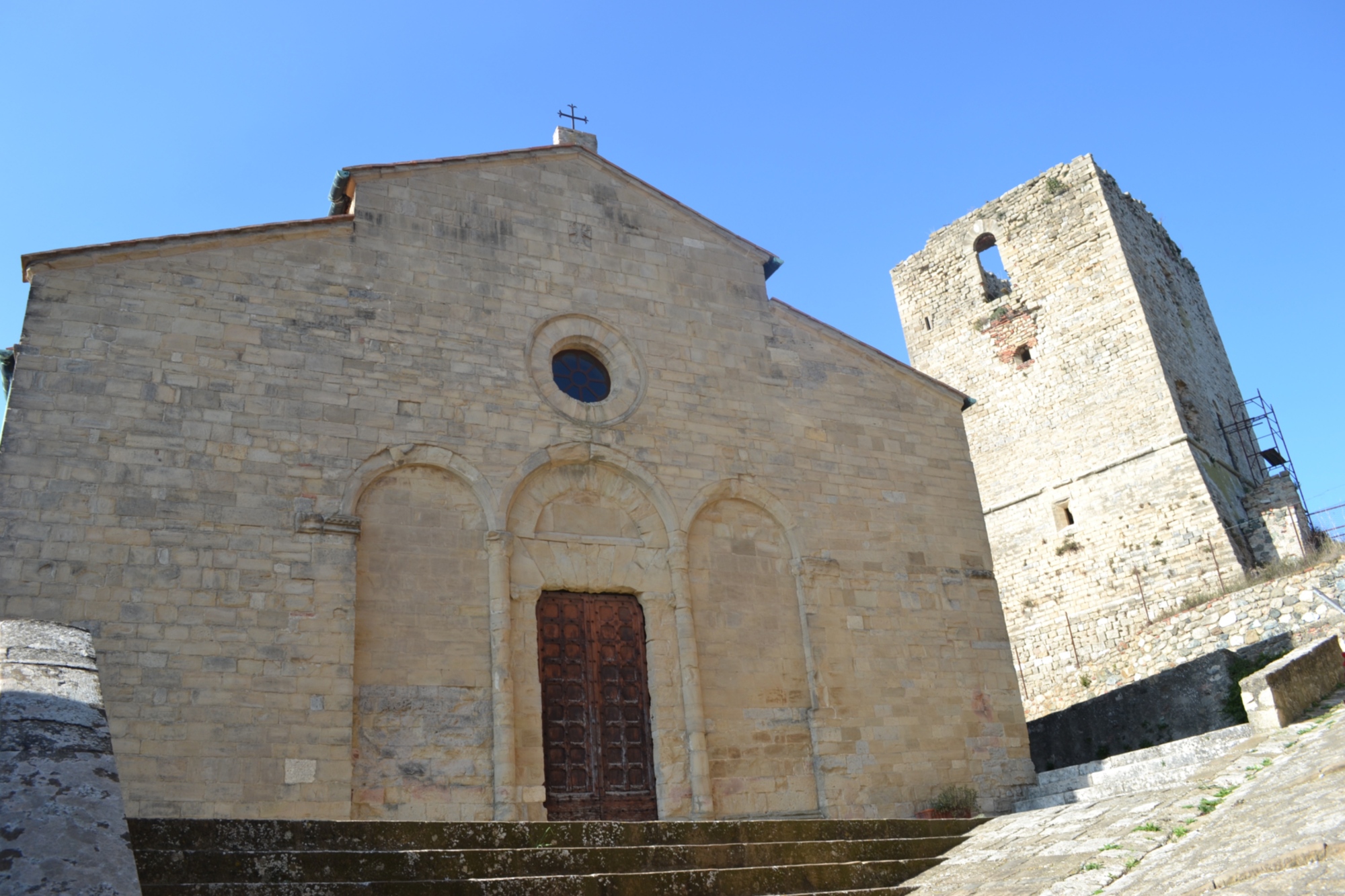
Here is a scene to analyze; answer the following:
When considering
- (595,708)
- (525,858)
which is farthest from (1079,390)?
(525,858)

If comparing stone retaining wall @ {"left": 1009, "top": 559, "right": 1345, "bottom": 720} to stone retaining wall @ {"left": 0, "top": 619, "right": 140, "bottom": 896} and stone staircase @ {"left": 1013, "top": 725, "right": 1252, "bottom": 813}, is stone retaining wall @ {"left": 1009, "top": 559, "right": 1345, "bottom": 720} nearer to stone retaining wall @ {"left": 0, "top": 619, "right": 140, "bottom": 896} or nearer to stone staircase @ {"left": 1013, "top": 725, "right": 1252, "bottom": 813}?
stone staircase @ {"left": 1013, "top": 725, "right": 1252, "bottom": 813}

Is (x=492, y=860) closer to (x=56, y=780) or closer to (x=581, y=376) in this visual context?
(x=56, y=780)

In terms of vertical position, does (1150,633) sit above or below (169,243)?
below

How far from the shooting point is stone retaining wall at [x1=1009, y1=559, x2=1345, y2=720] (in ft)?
51.5

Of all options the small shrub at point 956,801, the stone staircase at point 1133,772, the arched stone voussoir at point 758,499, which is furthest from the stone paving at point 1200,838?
the arched stone voussoir at point 758,499

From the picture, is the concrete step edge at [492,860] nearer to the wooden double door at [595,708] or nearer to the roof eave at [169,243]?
the wooden double door at [595,708]

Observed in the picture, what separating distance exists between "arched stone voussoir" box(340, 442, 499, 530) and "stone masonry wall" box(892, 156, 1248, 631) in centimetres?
1531

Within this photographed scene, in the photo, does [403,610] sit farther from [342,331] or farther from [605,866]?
[605,866]

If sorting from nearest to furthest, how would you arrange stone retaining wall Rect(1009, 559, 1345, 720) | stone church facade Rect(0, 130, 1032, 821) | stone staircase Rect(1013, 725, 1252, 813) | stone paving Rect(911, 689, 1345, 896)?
stone paving Rect(911, 689, 1345, 896) → stone church facade Rect(0, 130, 1032, 821) → stone staircase Rect(1013, 725, 1252, 813) → stone retaining wall Rect(1009, 559, 1345, 720)

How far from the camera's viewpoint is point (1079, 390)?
2316 centimetres

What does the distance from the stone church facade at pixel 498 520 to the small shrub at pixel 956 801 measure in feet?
0.50

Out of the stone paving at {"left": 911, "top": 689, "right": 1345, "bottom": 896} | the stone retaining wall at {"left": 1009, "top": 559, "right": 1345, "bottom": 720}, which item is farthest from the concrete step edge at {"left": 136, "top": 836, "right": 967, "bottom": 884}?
the stone retaining wall at {"left": 1009, "top": 559, "right": 1345, "bottom": 720}

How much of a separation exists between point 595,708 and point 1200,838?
590 cm

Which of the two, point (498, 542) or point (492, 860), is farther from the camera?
point (498, 542)
